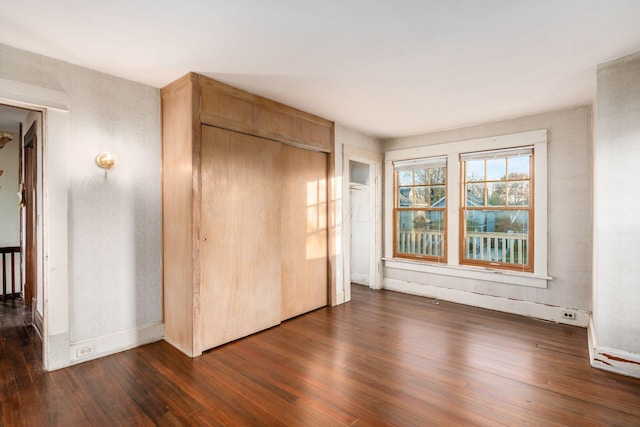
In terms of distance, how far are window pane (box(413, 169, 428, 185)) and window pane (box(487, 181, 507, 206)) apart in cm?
99

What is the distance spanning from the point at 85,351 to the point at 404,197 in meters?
4.70

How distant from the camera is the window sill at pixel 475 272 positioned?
4129 mm

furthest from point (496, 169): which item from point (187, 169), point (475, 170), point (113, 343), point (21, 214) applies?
point (21, 214)

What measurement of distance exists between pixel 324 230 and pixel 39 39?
3.44 meters

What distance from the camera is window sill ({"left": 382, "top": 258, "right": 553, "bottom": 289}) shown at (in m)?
4.13

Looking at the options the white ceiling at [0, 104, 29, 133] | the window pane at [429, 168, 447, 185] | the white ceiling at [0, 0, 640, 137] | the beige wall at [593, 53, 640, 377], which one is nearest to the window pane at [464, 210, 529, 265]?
the window pane at [429, 168, 447, 185]

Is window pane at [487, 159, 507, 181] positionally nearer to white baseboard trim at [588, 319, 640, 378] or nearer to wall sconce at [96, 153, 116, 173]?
white baseboard trim at [588, 319, 640, 378]

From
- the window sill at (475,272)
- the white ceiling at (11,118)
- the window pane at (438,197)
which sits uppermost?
the white ceiling at (11,118)

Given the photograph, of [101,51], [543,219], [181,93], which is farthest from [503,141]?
[101,51]

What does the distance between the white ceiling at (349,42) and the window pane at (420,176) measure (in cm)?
179

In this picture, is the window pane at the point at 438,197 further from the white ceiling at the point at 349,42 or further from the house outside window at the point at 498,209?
the white ceiling at the point at 349,42

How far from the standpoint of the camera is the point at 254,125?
3.49m

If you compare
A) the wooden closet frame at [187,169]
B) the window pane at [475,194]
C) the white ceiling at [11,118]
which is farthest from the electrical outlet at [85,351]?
the window pane at [475,194]

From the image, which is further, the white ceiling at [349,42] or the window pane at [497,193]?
the window pane at [497,193]
